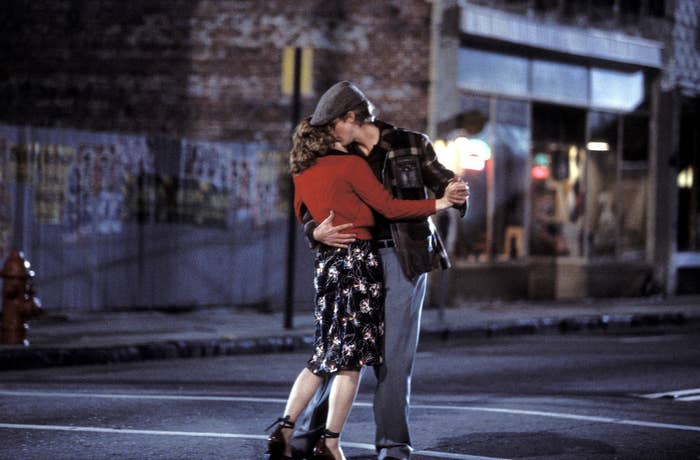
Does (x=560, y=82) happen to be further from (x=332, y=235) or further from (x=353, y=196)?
(x=332, y=235)

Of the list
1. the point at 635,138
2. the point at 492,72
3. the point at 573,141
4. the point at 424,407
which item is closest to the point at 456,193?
the point at 424,407

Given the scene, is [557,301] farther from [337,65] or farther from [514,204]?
[337,65]

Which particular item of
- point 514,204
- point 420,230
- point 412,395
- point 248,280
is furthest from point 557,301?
point 420,230

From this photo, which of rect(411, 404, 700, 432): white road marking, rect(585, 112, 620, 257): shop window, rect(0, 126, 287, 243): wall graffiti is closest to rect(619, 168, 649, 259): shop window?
rect(585, 112, 620, 257): shop window

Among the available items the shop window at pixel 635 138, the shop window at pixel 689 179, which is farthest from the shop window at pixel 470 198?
the shop window at pixel 689 179

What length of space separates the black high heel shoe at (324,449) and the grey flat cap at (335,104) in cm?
153

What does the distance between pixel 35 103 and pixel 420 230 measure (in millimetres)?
13941

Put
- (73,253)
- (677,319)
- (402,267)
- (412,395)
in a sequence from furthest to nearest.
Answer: (677,319), (73,253), (412,395), (402,267)

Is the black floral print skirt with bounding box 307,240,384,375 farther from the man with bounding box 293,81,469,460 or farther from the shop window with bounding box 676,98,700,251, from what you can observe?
the shop window with bounding box 676,98,700,251

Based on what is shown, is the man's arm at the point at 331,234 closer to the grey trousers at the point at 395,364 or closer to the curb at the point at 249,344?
the grey trousers at the point at 395,364

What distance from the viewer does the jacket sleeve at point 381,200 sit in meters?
6.30

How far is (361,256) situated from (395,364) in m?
0.57

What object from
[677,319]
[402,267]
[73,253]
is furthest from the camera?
[677,319]

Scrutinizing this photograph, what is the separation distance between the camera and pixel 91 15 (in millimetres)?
19062
